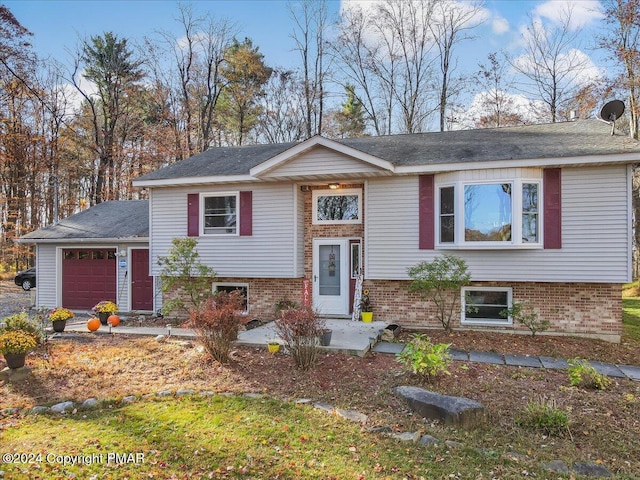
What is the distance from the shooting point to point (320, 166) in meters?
9.52

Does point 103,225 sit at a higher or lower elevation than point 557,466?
higher

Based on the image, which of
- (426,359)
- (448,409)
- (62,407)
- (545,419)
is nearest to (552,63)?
(426,359)

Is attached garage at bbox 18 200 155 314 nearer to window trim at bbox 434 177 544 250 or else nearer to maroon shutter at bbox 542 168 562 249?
window trim at bbox 434 177 544 250

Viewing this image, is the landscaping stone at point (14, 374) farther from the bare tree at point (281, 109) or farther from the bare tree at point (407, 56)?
the bare tree at point (407, 56)

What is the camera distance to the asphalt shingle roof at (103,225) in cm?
1271

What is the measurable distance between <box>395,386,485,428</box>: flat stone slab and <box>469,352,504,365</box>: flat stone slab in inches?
102

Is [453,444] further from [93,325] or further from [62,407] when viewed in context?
[93,325]

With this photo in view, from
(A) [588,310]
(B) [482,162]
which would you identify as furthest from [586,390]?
(B) [482,162]

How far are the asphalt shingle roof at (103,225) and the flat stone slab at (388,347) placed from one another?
7.95 m

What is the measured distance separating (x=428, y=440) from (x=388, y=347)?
379 cm

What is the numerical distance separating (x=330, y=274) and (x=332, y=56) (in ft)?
54.6

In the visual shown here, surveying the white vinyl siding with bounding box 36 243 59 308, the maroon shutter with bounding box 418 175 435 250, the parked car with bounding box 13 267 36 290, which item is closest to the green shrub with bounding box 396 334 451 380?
the maroon shutter with bounding box 418 175 435 250

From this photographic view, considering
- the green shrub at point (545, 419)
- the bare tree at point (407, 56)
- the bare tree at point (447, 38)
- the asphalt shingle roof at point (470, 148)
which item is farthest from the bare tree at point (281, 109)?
the green shrub at point (545, 419)

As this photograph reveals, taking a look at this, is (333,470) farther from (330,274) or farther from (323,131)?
(323,131)
